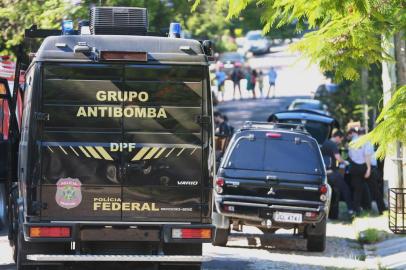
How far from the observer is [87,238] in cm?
1078

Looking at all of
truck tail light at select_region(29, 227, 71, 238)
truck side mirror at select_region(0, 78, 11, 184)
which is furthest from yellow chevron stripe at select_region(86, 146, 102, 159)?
truck side mirror at select_region(0, 78, 11, 184)

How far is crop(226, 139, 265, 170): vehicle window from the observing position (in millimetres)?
15695

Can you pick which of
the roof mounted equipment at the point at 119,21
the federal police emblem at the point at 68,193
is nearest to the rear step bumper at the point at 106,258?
the federal police emblem at the point at 68,193

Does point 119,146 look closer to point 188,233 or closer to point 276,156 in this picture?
point 188,233

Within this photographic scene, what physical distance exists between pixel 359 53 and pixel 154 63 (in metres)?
2.13

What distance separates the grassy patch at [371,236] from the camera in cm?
1728

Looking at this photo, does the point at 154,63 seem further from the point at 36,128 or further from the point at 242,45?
the point at 242,45

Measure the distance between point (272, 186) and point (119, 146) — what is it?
16.5 feet

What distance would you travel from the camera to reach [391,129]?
9.58 meters

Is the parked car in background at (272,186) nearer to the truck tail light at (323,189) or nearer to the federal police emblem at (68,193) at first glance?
the truck tail light at (323,189)

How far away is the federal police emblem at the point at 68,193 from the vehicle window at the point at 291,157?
17.5 ft

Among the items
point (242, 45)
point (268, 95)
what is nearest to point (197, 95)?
point (268, 95)

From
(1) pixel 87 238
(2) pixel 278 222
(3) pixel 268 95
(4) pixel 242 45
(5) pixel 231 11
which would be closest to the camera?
(5) pixel 231 11

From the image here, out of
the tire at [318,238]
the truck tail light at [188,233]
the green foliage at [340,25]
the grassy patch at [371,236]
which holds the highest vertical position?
the green foliage at [340,25]
